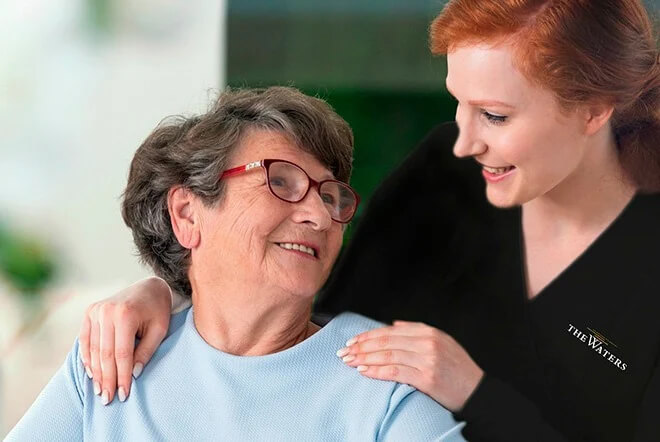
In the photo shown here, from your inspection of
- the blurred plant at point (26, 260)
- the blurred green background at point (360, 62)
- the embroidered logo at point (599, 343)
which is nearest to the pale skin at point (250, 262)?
the blurred green background at point (360, 62)

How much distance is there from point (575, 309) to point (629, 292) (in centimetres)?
11

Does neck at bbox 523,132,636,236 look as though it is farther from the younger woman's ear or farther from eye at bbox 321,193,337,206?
eye at bbox 321,193,337,206

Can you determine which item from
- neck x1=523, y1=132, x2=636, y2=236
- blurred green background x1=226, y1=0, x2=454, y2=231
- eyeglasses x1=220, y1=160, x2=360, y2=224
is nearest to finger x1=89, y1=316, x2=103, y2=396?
eyeglasses x1=220, y1=160, x2=360, y2=224

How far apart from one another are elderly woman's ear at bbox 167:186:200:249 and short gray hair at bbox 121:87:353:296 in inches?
0.8

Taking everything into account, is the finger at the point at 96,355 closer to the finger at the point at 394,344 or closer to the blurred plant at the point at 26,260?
the finger at the point at 394,344

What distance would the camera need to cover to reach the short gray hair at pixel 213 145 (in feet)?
5.82

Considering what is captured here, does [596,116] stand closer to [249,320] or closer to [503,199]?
[503,199]

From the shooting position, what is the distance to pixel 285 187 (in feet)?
5.75

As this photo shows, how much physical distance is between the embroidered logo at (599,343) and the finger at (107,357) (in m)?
0.85

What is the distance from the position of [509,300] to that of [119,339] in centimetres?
75

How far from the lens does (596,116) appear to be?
5.50ft

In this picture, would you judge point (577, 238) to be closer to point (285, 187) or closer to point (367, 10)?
point (285, 187)

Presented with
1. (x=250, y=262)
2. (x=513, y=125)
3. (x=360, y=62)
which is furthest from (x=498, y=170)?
(x=360, y=62)

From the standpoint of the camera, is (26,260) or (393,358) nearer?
(393,358)
